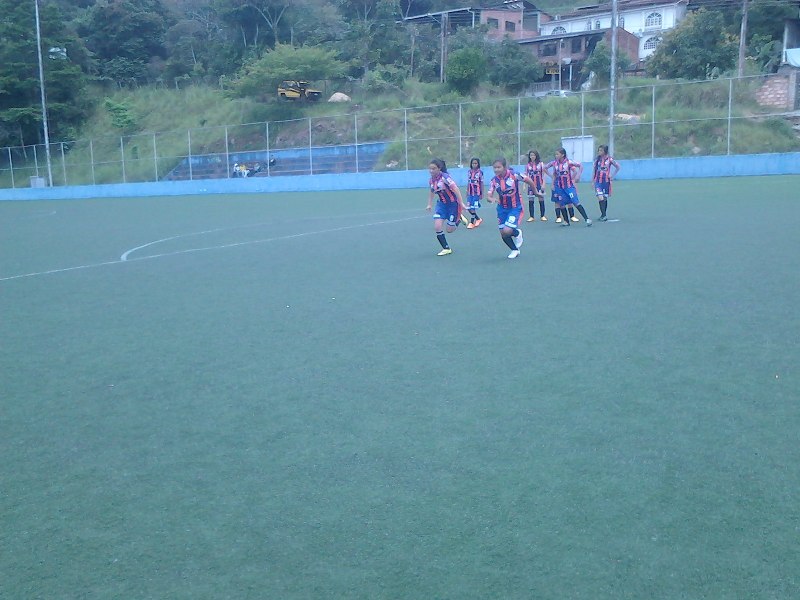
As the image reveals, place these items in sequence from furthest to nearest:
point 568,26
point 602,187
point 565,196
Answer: point 568,26
point 602,187
point 565,196

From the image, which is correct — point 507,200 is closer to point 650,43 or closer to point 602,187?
point 602,187

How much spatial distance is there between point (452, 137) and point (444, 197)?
86.9ft

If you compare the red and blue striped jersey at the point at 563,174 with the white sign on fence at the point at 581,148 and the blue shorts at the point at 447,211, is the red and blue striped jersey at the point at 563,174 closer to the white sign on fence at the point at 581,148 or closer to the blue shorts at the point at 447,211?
the blue shorts at the point at 447,211

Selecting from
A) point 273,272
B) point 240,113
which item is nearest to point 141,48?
point 240,113

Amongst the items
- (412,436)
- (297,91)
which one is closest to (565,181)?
(412,436)

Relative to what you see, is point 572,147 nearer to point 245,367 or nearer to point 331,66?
point 331,66

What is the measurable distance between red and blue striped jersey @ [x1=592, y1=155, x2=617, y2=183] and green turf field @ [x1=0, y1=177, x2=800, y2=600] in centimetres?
592

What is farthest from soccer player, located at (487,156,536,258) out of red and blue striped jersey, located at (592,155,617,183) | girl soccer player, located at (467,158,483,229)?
girl soccer player, located at (467,158,483,229)

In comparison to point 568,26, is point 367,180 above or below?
below

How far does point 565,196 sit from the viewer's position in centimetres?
1670

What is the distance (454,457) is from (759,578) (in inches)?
69.7

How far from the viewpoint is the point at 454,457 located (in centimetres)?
467

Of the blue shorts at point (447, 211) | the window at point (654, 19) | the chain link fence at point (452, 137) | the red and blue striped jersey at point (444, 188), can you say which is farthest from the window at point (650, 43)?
the red and blue striped jersey at point (444, 188)

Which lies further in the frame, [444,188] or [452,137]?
[452,137]
